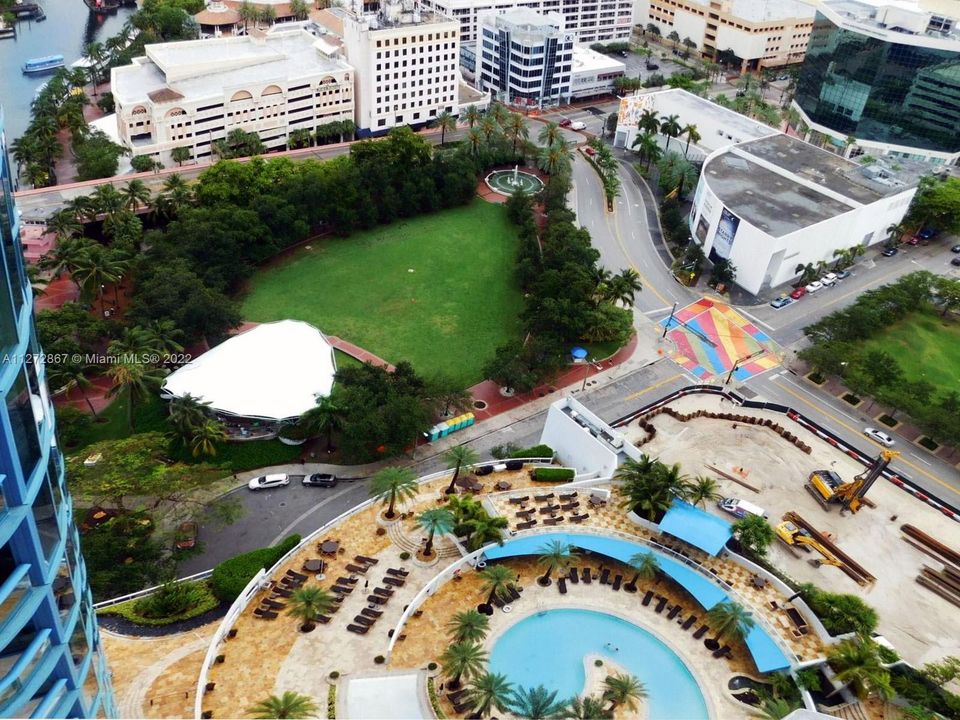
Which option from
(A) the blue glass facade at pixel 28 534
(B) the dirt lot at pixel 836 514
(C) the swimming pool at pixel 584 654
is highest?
(A) the blue glass facade at pixel 28 534

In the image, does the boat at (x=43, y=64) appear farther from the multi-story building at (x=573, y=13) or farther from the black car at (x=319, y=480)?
the black car at (x=319, y=480)

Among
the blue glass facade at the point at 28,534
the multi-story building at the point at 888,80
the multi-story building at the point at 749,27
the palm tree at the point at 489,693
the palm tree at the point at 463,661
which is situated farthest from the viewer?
the multi-story building at the point at 749,27

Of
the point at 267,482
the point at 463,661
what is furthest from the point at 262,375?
the point at 463,661

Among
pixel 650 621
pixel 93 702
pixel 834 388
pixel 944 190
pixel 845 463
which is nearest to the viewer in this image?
pixel 93 702

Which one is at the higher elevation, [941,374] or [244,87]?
[244,87]

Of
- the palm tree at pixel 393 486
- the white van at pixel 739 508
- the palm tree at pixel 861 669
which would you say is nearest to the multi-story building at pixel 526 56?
the white van at pixel 739 508

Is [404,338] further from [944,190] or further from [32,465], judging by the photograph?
[944,190]

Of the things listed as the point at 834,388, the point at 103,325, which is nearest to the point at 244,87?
the point at 103,325

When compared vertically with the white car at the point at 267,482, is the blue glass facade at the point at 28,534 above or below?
above
